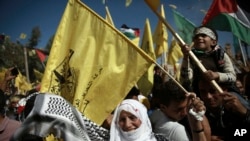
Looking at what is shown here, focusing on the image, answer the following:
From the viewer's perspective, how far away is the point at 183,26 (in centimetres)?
755

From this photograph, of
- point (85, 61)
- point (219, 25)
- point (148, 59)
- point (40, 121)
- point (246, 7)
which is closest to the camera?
point (40, 121)

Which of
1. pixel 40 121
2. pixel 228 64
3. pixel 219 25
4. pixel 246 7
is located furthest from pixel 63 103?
pixel 219 25

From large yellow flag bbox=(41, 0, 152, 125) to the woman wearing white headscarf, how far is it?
1.85 ft

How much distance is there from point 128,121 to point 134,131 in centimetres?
9

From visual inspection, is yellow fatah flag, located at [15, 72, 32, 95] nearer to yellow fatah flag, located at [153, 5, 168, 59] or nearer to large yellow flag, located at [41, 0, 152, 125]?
yellow fatah flag, located at [153, 5, 168, 59]

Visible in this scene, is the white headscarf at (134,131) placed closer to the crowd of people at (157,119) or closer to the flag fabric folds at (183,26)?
the crowd of people at (157,119)

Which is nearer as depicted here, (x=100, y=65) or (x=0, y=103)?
(x=0, y=103)

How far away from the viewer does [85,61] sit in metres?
3.55

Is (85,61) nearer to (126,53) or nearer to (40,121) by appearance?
(126,53)

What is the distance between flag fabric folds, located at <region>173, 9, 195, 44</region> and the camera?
728 cm

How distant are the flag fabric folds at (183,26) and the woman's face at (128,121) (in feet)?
15.1

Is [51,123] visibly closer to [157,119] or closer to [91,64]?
[157,119]

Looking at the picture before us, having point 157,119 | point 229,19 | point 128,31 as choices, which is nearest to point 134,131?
point 157,119

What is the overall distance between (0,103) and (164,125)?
140 centimetres
